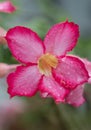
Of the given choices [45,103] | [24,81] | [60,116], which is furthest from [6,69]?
[45,103]

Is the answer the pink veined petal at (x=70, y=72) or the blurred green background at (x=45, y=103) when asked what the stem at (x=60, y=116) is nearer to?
the blurred green background at (x=45, y=103)

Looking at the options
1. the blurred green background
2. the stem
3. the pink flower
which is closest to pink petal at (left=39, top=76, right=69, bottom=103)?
the pink flower

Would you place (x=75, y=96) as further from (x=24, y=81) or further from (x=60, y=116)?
(x=60, y=116)

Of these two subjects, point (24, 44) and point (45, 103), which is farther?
point (45, 103)

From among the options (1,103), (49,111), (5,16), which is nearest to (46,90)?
(5,16)

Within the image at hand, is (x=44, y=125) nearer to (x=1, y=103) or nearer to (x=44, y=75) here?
(x=1, y=103)

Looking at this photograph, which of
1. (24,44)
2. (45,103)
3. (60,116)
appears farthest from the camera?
(45,103)

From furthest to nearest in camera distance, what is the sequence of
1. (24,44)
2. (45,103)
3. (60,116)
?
(45,103)
(60,116)
(24,44)
